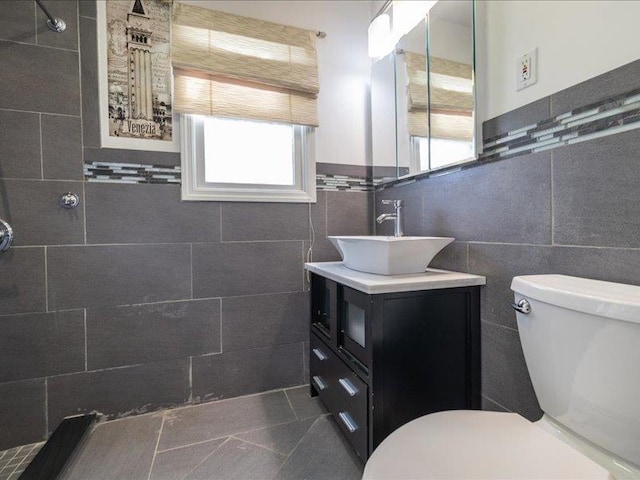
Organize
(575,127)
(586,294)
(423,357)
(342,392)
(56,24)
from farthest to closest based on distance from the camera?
1. (56,24)
2. (342,392)
3. (423,357)
4. (575,127)
5. (586,294)

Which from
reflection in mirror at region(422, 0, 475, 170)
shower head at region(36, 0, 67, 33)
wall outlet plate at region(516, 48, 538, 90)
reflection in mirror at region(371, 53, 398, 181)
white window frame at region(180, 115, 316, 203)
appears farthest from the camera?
reflection in mirror at region(371, 53, 398, 181)

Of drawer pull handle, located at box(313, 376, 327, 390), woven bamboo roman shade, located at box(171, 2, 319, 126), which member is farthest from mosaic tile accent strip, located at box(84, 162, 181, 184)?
drawer pull handle, located at box(313, 376, 327, 390)

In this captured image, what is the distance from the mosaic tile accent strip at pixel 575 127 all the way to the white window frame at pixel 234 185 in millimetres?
993

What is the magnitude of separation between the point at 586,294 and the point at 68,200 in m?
1.93

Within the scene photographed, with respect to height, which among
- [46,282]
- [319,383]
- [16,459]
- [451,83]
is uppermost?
[451,83]

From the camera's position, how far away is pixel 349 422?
1.22 meters

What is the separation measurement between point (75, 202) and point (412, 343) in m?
A: 1.60

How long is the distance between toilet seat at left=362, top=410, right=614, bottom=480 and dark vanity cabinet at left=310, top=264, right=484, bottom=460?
0.81 feet

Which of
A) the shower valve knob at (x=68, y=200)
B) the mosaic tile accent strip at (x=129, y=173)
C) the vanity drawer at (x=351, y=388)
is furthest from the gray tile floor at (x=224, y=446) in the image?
the mosaic tile accent strip at (x=129, y=173)

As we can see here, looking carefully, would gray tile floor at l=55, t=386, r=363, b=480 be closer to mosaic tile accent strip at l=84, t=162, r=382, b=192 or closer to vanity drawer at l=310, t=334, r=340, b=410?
vanity drawer at l=310, t=334, r=340, b=410

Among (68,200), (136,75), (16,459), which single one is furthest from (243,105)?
(16,459)

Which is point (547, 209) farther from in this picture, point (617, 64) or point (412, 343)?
point (412, 343)

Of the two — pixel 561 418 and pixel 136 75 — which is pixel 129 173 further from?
pixel 561 418

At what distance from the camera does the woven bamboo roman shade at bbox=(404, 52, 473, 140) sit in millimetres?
1309
